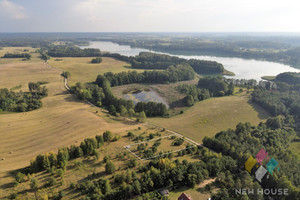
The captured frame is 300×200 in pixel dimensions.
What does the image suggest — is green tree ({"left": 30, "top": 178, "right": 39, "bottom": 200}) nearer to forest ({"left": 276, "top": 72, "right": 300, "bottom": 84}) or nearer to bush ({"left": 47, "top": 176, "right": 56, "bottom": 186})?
bush ({"left": 47, "top": 176, "right": 56, "bottom": 186})

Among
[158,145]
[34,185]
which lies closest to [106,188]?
[34,185]

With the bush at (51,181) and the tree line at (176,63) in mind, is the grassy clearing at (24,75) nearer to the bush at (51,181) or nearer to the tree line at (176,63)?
the tree line at (176,63)

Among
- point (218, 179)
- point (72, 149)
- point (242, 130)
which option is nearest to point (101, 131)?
point (72, 149)

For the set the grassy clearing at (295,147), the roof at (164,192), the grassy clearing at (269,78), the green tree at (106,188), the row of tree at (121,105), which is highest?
the grassy clearing at (269,78)

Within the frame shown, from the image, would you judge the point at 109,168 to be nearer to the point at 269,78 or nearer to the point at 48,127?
the point at 48,127

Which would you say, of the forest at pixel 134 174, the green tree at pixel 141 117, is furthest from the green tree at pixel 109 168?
the green tree at pixel 141 117

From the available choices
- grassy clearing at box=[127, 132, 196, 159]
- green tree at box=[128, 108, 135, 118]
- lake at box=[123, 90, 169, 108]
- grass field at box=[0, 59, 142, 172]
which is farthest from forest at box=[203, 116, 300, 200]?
lake at box=[123, 90, 169, 108]
